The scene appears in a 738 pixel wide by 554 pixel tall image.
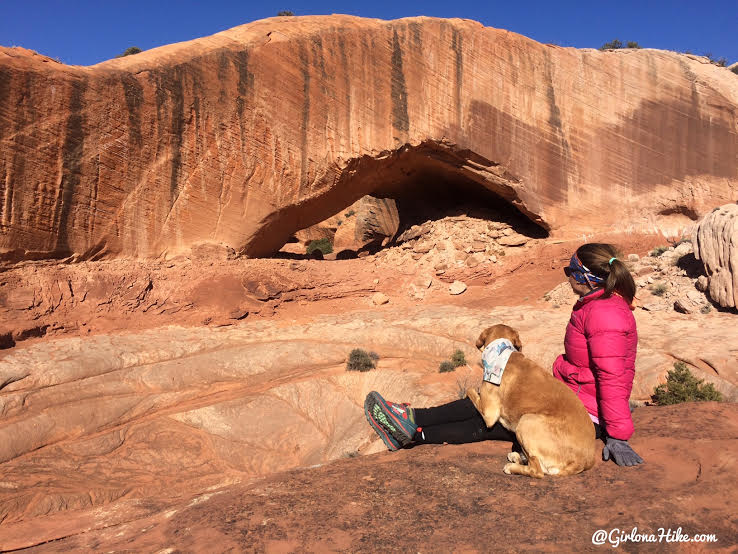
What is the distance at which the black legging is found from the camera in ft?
12.6

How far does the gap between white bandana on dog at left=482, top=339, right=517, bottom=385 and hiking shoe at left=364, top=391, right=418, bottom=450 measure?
Result: 2.54 feet

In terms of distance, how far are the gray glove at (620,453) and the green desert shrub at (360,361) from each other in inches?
240

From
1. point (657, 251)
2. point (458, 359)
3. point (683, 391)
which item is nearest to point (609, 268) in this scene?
point (683, 391)

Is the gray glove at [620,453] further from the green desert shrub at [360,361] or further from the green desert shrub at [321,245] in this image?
the green desert shrub at [321,245]

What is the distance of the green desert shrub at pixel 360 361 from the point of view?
9.15 m

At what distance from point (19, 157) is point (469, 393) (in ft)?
28.3

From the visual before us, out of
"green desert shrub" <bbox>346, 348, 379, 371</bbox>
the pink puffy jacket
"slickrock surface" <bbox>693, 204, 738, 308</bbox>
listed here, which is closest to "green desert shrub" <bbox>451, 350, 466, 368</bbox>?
"green desert shrub" <bbox>346, 348, 379, 371</bbox>

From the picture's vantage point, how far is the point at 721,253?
9.38m

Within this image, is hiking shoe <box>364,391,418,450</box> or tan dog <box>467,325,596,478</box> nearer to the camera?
tan dog <box>467,325,596,478</box>

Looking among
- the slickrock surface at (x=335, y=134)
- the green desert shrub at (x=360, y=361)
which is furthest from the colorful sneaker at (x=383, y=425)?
the slickrock surface at (x=335, y=134)

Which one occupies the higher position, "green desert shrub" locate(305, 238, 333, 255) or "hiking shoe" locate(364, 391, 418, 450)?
"green desert shrub" locate(305, 238, 333, 255)

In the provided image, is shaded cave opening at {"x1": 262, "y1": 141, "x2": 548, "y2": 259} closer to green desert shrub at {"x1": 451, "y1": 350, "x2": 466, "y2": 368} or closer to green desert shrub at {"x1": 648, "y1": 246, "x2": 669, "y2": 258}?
green desert shrub at {"x1": 648, "y1": 246, "x2": 669, "y2": 258}

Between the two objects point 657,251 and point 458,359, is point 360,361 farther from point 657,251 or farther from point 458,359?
point 657,251

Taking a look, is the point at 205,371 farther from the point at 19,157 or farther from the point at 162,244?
the point at 19,157
